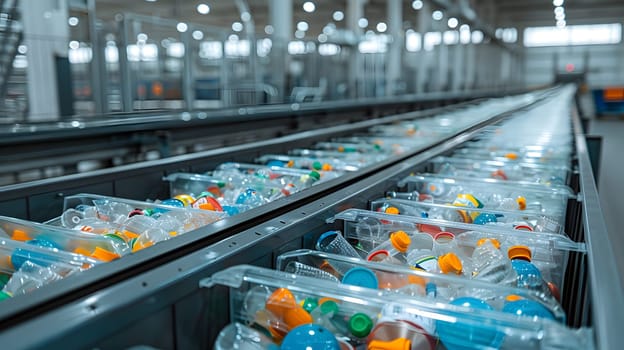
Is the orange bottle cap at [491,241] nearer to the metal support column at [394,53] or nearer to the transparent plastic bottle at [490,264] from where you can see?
the transparent plastic bottle at [490,264]

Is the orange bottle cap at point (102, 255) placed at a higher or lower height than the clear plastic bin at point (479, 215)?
higher

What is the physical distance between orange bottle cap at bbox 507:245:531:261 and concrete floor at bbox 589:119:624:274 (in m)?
1.88

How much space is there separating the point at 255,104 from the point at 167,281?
7029 mm

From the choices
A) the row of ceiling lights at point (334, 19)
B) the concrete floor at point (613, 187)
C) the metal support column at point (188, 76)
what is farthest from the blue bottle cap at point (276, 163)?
the row of ceiling lights at point (334, 19)

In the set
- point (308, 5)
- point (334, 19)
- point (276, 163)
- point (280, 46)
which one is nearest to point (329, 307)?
point (276, 163)

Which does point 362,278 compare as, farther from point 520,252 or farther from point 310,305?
point 520,252

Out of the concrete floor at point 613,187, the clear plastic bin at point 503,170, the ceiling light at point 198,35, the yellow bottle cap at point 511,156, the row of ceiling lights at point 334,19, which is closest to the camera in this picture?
the clear plastic bin at point 503,170

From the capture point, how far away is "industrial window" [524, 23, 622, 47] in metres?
31.2

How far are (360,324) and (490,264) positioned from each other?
468mm

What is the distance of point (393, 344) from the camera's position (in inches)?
37.5

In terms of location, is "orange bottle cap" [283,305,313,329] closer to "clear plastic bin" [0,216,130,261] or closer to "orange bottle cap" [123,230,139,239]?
"clear plastic bin" [0,216,130,261]

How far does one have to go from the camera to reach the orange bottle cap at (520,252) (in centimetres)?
135

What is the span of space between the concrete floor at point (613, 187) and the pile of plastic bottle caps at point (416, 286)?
5.93 feet

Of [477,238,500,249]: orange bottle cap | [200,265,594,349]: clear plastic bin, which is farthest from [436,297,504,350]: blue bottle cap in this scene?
[477,238,500,249]: orange bottle cap
